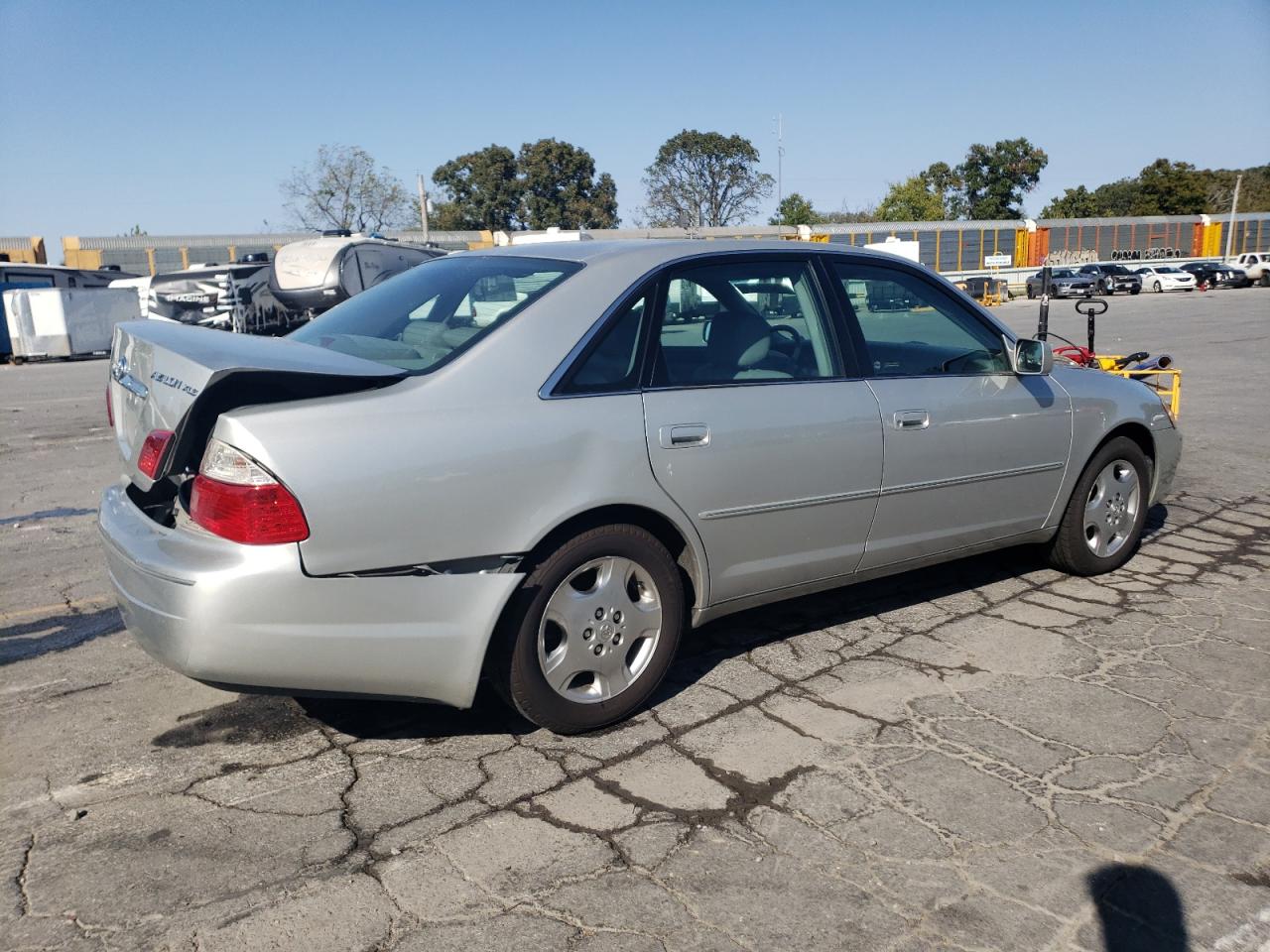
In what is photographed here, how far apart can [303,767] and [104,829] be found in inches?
22.4

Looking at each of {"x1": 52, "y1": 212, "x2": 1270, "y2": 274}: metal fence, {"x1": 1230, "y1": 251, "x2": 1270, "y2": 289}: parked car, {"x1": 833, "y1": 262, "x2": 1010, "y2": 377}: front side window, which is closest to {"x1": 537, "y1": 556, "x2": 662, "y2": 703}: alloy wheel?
{"x1": 833, "y1": 262, "x2": 1010, "y2": 377}: front side window

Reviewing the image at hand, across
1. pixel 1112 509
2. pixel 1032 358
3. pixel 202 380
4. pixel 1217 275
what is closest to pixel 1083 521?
pixel 1112 509

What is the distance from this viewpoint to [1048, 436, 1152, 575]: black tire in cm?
491

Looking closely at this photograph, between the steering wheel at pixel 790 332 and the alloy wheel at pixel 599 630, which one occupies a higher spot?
the steering wheel at pixel 790 332

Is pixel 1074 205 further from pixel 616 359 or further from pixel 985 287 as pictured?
pixel 616 359

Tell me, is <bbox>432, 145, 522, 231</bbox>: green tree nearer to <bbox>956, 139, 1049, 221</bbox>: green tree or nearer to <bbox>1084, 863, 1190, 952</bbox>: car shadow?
<bbox>956, 139, 1049, 221</bbox>: green tree

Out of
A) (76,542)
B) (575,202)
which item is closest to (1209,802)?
(76,542)

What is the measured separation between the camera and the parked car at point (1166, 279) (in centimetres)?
4447

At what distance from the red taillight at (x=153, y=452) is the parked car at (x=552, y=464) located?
12 millimetres

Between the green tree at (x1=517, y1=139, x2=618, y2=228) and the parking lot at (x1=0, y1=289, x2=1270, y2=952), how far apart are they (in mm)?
66446

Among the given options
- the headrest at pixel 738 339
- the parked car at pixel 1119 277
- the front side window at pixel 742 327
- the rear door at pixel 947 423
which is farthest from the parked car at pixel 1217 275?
the headrest at pixel 738 339

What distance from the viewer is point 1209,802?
3.02 m

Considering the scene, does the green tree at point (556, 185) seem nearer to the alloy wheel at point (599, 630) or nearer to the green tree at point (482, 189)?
the green tree at point (482, 189)

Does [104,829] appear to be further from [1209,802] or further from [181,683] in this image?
[1209,802]
